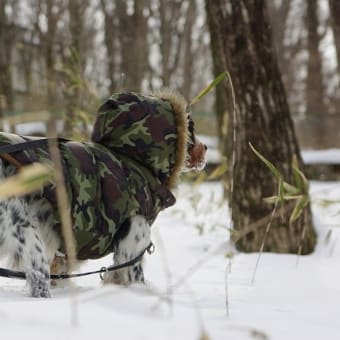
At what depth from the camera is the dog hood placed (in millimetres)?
2662

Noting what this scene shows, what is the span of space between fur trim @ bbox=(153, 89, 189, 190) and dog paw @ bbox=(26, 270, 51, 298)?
932mm

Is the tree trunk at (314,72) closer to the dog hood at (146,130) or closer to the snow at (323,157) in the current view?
the snow at (323,157)

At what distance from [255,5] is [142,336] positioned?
3.02 metres

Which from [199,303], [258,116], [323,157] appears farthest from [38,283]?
[323,157]

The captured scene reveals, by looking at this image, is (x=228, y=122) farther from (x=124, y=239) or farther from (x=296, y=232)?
(x=124, y=239)

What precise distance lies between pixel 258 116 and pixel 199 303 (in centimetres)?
198

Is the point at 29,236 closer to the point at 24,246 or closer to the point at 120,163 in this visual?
the point at 24,246

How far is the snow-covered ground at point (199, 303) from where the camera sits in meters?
1.17

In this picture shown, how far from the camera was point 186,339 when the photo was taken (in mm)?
1192

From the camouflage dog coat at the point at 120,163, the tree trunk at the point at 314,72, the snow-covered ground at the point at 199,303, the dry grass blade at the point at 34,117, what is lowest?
the snow-covered ground at the point at 199,303

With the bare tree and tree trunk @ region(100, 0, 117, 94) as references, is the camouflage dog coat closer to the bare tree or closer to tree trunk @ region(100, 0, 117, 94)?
the bare tree

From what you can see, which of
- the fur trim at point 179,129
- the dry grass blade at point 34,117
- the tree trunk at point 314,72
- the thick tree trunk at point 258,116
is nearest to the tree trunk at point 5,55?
the tree trunk at point 314,72

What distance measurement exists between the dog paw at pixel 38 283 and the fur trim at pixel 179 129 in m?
0.93

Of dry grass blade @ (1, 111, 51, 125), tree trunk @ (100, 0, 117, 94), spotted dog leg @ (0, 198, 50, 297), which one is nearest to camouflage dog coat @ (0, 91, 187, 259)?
spotted dog leg @ (0, 198, 50, 297)
